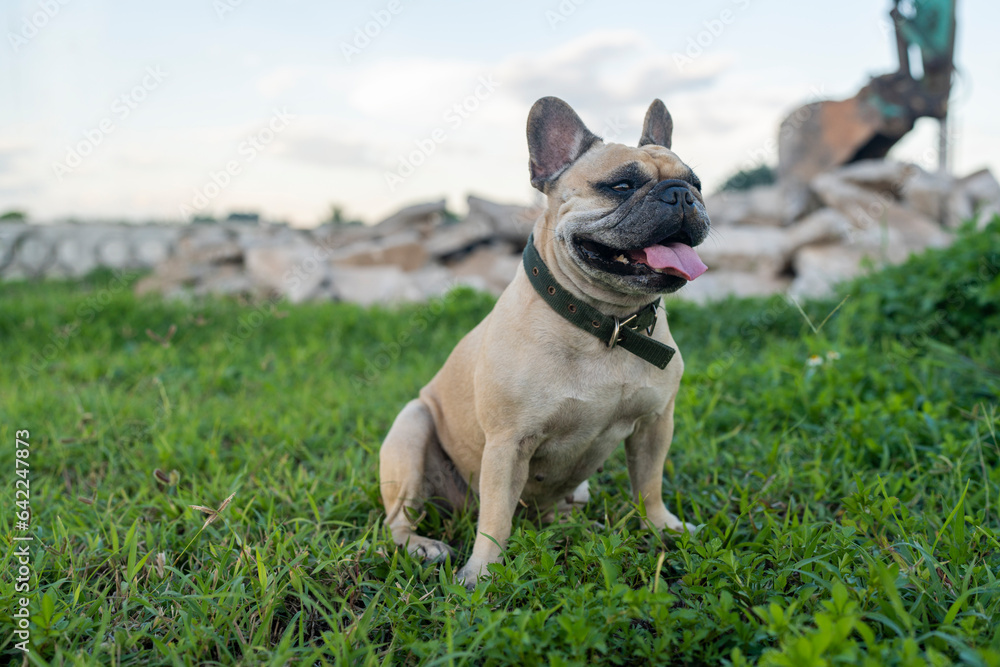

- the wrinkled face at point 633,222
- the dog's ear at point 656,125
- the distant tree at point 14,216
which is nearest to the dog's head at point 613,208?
the wrinkled face at point 633,222

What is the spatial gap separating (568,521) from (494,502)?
36cm

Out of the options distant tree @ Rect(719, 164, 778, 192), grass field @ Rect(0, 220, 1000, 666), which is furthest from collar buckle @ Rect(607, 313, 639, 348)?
distant tree @ Rect(719, 164, 778, 192)

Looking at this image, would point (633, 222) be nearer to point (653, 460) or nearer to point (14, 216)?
point (653, 460)

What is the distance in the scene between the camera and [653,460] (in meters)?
2.48

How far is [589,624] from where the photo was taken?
1604 mm

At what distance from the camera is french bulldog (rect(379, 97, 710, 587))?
215cm

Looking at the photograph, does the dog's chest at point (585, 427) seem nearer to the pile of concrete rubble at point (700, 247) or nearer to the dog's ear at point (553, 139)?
the dog's ear at point (553, 139)

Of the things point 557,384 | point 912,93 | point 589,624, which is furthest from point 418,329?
point 912,93

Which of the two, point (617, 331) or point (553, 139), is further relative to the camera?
point (553, 139)

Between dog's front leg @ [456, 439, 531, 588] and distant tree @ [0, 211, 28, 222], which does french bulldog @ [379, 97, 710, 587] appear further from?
distant tree @ [0, 211, 28, 222]

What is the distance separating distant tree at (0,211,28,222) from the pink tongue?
16.0 meters

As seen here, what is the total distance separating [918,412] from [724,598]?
214 cm

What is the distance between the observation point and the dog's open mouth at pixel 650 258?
6.88 feet
